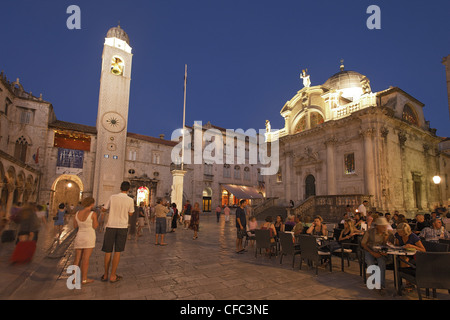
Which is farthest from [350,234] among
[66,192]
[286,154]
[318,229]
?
[66,192]

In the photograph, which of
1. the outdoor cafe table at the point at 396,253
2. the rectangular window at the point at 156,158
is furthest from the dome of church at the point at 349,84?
the outdoor cafe table at the point at 396,253

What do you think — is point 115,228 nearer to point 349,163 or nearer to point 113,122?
point 349,163

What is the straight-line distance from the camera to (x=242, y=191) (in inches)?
1531

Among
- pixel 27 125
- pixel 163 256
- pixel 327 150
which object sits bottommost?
pixel 163 256

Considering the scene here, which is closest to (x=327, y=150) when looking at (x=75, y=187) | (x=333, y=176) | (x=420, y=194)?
(x=333, y=176)

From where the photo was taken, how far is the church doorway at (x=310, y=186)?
23.4m

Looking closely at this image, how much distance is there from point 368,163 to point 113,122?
28.6 metres

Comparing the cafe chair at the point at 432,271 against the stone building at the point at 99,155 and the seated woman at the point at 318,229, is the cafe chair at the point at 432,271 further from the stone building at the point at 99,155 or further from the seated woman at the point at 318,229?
the stone building at the point at 99,155

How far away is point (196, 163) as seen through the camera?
1451 inches

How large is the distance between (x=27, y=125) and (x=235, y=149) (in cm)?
2734

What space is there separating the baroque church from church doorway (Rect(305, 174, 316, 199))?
97 mm

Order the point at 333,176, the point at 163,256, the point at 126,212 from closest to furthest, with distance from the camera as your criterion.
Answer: the point at 126,212 → the point at 163,256 → the point at 333,176

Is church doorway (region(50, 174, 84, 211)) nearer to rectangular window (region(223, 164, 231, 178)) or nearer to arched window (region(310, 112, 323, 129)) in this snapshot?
rectangular window (region(223, 164, 231, 178))

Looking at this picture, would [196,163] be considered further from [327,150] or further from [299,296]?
[299,296]
